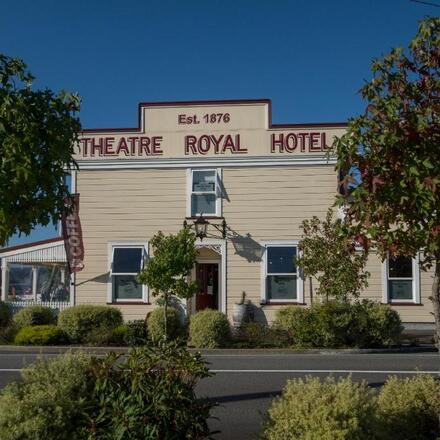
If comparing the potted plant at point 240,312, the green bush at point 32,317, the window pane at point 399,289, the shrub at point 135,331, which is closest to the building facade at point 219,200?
the window pane at point 399,289

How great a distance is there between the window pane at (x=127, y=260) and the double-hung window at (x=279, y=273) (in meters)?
4.02

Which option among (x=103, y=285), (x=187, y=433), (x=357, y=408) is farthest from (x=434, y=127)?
(x=103, y=285)

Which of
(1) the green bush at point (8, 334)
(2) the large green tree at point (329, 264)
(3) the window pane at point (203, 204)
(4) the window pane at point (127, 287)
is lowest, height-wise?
(1) the green bush at point (8, 334)

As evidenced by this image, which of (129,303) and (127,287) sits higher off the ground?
(127,287)

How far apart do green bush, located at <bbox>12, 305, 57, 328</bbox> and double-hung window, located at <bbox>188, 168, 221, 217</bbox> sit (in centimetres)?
531

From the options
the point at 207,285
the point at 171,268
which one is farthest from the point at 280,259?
the point at 171,268

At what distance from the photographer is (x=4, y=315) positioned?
19156 mm

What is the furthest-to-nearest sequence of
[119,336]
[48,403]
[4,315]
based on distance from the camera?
[4,315] → [119,336] → [48,403]

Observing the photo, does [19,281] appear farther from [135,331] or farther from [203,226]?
[135,331]

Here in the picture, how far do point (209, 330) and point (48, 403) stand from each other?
12023 millimetres

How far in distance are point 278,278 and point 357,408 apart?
15.2 meters

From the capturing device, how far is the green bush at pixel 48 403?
4242mm

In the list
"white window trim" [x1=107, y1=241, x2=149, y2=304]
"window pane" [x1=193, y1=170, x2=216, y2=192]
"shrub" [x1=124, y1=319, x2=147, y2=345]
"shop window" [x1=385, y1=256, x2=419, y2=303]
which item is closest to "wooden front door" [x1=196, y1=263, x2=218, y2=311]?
"white window trim" [x1=107, y1=241, x2=149, y2=304]

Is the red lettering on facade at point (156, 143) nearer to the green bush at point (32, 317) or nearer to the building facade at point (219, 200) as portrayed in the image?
the building facade at point (219, 200)
